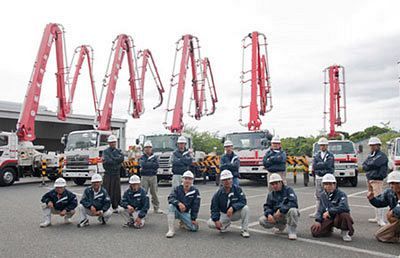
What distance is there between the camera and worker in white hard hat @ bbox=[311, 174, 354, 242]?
579 centimetres

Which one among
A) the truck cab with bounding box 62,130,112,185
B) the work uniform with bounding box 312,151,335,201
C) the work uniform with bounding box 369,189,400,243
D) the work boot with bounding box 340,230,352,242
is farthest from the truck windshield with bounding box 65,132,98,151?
the work uniform with bounding box 369,189,400,243

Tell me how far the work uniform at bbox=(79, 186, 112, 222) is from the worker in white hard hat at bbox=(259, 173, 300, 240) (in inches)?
121

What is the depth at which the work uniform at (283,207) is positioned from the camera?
6020 mm

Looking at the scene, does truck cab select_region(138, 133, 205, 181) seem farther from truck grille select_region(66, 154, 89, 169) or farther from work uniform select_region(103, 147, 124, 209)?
work uniform select_region(103, 147, 124, 209)

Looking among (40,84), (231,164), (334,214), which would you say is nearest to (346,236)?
(334,214)

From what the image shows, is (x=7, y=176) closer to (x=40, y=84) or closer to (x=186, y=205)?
(x=40, y=84)

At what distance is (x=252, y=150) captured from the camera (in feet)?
49.9

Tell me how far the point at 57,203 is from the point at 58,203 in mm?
19

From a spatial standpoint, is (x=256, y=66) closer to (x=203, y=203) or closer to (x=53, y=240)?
(x=203, y=203)

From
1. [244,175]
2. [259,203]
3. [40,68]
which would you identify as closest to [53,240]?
[259,203]

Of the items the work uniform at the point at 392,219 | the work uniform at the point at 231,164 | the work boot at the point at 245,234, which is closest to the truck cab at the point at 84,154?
the work uniform at the point at 231,164

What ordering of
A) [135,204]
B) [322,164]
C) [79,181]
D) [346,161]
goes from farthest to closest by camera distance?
[79,181]
[346,161]
[322,164]
[135,204]

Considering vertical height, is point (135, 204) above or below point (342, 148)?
below

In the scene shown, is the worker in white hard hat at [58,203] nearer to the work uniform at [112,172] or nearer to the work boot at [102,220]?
the work boot at [102,220]
